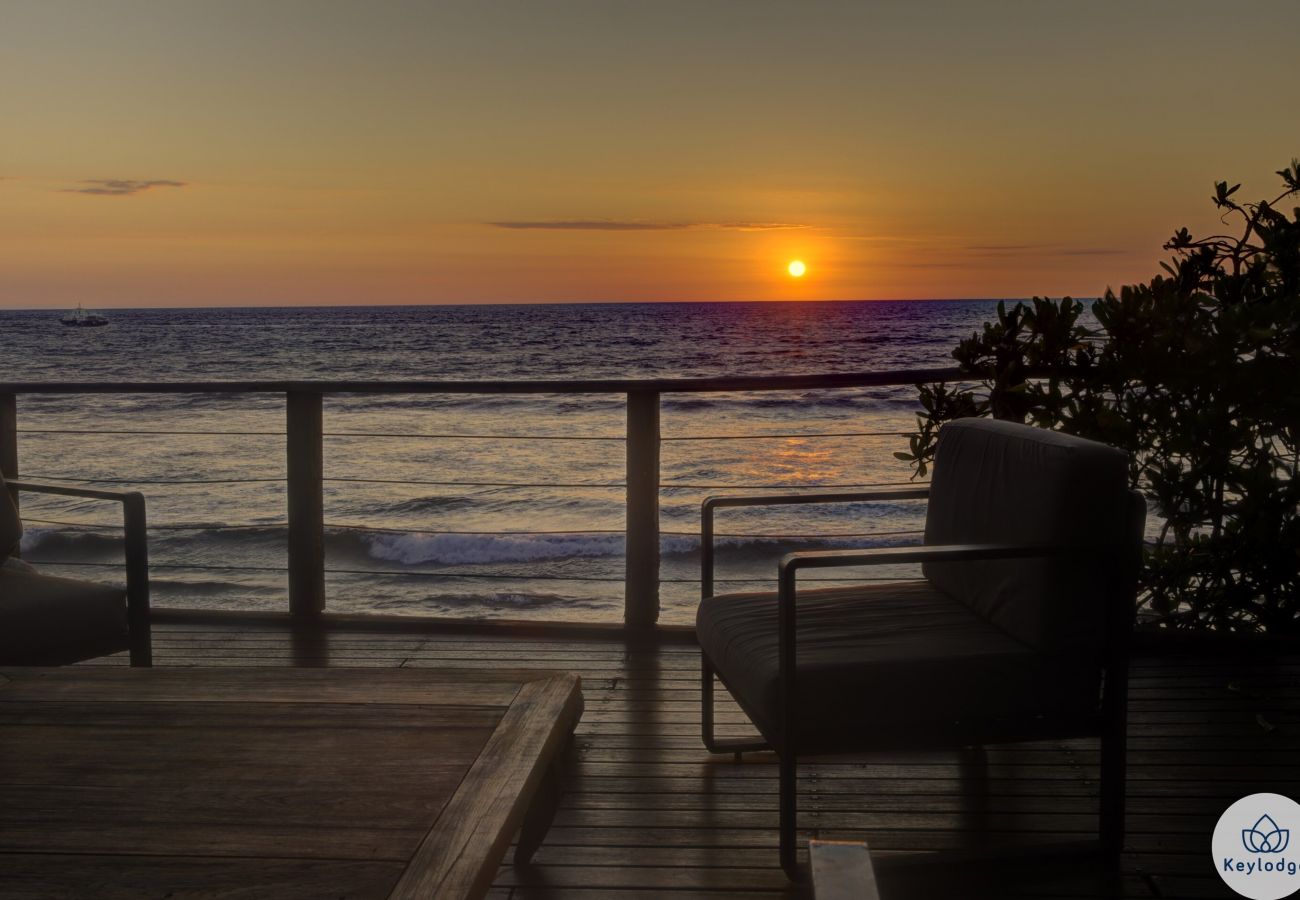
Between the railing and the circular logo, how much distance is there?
5.00ft

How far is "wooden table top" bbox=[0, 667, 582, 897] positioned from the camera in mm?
1083

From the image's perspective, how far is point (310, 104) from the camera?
773cm

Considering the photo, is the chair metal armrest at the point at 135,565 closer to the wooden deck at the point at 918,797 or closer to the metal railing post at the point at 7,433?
the wooden deck at the point at 918,797

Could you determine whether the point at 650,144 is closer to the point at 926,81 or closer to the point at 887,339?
the point at 926,81

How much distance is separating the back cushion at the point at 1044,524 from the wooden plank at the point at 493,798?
867mm

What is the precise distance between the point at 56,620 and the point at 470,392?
1.48m

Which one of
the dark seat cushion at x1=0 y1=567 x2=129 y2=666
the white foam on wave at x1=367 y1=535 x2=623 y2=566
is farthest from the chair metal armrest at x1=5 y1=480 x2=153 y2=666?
the white foam on wave at x1=367 y1=535 x2=623 y2=566

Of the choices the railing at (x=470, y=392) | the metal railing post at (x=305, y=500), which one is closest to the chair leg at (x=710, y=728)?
the railing at (x=470, y=392)

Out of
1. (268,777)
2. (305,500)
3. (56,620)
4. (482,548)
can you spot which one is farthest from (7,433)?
(482,548)

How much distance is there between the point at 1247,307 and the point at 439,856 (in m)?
2.82

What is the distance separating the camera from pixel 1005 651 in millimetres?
1942

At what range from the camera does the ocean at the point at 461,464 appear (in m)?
5.93

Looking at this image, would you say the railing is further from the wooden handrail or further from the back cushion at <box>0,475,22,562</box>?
the back cushion at <box>0,475,22,562</box>

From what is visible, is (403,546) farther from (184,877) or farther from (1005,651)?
(184,877)
